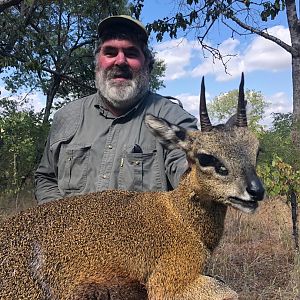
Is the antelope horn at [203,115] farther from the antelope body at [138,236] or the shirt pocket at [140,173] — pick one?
the shirt pocket at [140,173]

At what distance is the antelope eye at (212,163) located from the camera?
151 inches

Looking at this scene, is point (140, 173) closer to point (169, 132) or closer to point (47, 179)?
point (169, 132)

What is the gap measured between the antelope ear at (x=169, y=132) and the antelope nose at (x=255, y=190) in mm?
788

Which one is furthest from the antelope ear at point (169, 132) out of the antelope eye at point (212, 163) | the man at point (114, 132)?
the man at point (114, 132)

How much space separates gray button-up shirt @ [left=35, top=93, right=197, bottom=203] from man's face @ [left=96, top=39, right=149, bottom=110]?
149mm

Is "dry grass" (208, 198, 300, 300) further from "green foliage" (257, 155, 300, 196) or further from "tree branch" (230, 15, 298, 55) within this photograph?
"tree branch" (230, 15, 298, 55)

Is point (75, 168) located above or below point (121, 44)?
below

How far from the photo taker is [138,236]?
386cm

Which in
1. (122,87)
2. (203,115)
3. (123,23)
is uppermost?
(123,23)

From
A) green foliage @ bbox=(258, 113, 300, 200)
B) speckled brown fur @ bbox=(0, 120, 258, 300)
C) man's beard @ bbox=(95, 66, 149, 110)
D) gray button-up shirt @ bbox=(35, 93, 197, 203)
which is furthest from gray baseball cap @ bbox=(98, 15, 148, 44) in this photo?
green foliage @ bbox=(258, 113, 300, 200)

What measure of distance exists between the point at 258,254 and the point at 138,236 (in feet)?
19.1

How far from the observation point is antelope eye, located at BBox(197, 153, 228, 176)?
384 centimetres

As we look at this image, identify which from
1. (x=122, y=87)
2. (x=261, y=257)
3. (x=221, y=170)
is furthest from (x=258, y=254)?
(x=221, y=170)

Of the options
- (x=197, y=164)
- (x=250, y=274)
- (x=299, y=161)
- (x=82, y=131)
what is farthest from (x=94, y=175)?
(x=299, y=161)
